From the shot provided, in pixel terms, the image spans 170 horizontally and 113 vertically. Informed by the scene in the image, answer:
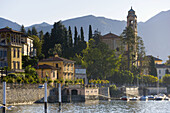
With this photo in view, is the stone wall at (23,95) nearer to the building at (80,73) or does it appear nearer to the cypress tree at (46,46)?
the building at (80,73)

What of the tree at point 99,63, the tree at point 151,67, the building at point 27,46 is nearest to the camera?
the building at point 27,46

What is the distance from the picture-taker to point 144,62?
142125mm

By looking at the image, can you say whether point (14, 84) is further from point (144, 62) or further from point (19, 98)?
point (144, 62)

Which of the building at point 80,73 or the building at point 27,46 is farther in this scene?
the building at point 80,73

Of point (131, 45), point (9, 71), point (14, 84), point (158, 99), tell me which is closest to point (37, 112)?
point (14, 84)

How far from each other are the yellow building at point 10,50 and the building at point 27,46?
1690 centimetres

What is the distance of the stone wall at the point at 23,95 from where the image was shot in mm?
75000

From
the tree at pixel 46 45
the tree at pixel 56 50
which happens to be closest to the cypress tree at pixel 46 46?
the tree at pixel 46 45

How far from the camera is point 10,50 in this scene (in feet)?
323

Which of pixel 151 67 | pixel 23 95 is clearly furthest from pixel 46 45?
pixel 23 95

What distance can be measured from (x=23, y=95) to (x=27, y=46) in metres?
43.9

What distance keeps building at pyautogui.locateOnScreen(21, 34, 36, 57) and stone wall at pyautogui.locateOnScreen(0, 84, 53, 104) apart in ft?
109

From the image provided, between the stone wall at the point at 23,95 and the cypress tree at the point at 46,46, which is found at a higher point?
the cypress tree at the point at 46,46

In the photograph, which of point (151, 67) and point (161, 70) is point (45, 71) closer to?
point (151, 67)
